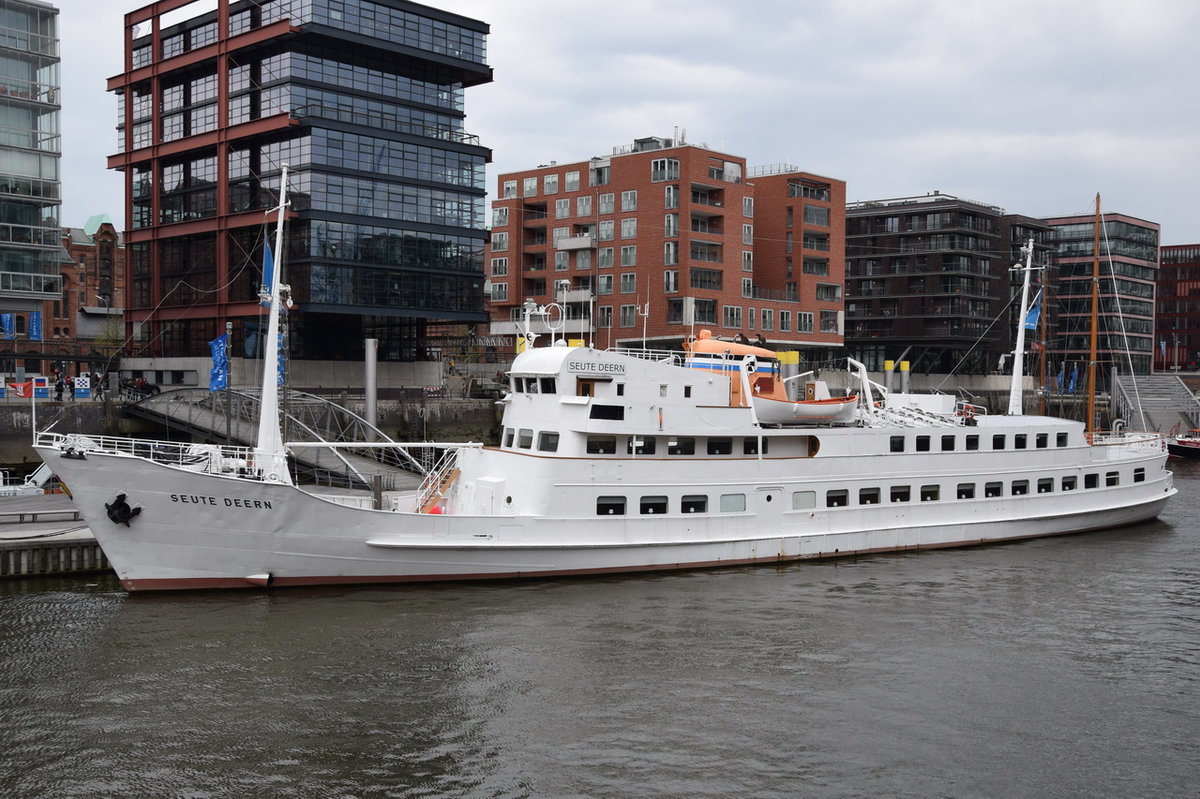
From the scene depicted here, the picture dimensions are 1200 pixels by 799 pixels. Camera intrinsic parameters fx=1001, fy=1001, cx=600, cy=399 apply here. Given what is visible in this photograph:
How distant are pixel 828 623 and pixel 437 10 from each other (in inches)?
1971

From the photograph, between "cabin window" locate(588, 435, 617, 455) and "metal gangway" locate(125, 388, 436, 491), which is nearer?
"cabin window" locate(588, 435, 617, 455)

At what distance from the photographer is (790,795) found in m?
15.3

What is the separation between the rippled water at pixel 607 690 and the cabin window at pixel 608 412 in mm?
4582

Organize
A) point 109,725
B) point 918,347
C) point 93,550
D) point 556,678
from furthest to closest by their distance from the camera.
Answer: point 918,347 < point 93,550 < point 556,678 < point 109,725

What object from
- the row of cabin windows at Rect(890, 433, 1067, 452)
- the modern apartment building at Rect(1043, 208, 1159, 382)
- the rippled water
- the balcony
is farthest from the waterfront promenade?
the modern apartment building at Rect(1043, 208, 1159, 382)

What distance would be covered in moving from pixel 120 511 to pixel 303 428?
569 inches

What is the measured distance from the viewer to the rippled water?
1577 centimetres

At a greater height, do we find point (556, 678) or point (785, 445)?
point (785, 445)

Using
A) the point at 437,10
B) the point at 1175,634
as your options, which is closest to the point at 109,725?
the point at 1175,634

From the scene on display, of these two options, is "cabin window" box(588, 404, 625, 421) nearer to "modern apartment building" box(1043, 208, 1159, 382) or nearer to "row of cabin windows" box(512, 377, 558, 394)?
"row of cabin windows" box(512, 377, 558, 394)

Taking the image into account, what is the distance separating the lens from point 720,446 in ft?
98.9

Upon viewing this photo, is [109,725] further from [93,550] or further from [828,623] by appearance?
[828,623]

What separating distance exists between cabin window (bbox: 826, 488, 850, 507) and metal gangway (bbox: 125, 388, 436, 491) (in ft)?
47.5

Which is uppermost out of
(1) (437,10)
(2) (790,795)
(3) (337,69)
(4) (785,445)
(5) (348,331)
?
(1) (437,10)
